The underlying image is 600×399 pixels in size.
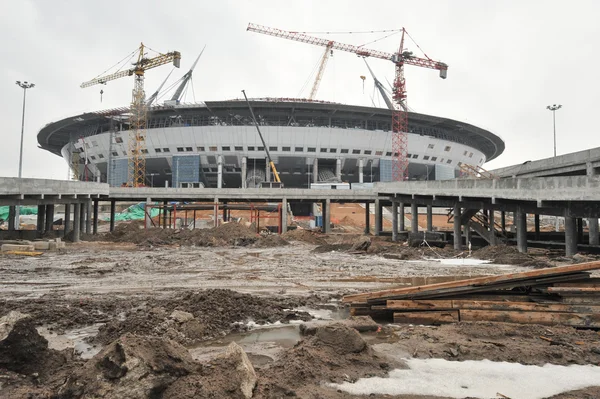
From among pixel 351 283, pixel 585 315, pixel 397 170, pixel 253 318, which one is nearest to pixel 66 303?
pixel 253 318

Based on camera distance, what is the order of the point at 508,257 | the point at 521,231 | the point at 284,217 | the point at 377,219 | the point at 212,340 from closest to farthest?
the point at 212,340 < the point at 508,257 < the point at 521,231 < the point at 377,219 < the point at 284,217

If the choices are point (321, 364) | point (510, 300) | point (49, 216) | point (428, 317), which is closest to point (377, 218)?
point (49, 216)

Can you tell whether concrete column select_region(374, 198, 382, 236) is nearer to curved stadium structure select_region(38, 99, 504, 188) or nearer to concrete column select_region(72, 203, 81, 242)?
concrete column select_region(72, 203, 81, 242)

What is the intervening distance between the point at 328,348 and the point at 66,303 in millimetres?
5730

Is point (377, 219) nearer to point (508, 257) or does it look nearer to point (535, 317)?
point (508, 257)

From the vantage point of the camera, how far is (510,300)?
6.19 m

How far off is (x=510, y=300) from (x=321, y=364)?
3726mm

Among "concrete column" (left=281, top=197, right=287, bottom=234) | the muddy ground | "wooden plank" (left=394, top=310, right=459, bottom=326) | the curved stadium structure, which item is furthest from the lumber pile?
the curved stadium structure

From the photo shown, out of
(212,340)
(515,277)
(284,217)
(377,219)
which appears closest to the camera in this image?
(212,340)

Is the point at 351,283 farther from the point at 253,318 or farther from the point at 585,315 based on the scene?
the point at 585,315

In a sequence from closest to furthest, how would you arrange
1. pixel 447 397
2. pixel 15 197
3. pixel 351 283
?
pixel 447 397 → pixel 351 283 → pixel 15 197

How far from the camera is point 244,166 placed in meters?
65.8

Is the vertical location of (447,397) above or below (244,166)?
below

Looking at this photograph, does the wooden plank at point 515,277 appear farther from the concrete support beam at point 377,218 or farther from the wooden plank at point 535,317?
the concrete support beam at point 377,218
